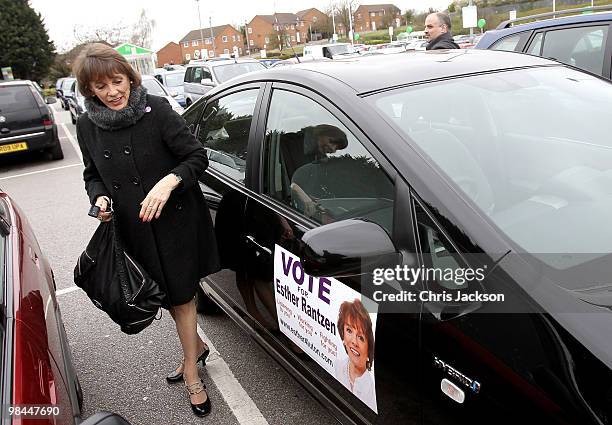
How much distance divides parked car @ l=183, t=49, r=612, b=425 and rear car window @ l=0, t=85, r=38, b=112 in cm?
910

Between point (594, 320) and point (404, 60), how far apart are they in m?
1.46

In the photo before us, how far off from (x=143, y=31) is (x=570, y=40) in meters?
72.3

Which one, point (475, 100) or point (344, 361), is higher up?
point (475, 100)

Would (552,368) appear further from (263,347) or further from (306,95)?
(263,347)

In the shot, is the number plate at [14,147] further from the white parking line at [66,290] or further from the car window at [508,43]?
the car window at [508,43]

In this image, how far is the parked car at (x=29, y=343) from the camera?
142 cm

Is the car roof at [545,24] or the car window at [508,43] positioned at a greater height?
the car roof at [545,24]

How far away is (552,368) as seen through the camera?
120 cm

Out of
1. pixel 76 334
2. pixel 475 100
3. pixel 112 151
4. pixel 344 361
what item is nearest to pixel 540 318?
pixel 344 361

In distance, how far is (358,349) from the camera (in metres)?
1.73

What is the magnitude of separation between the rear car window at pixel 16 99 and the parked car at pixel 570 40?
8.62m

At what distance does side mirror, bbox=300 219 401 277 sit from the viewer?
1531 mm

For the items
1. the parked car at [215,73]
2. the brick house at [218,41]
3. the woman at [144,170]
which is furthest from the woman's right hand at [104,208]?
the brick house at [218,41]

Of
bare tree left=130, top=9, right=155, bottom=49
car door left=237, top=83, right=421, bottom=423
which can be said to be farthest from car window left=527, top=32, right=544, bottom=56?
bare tree left=130, top=9, right=155, bottom=49
